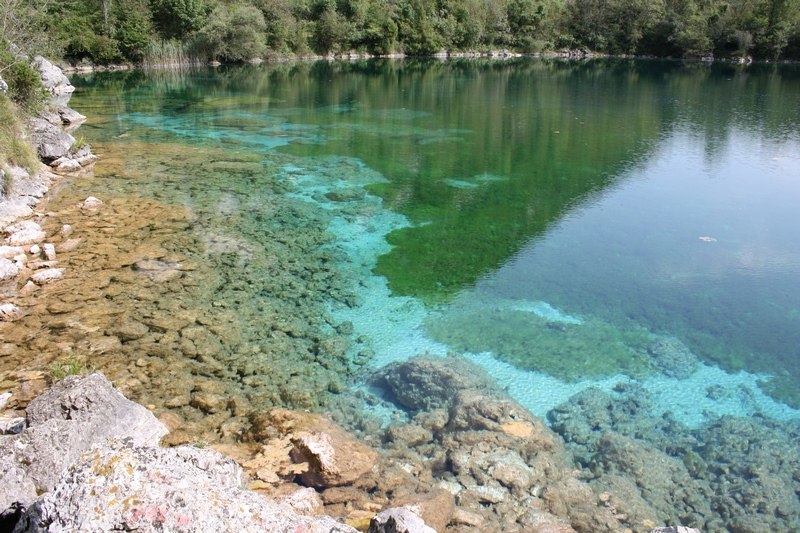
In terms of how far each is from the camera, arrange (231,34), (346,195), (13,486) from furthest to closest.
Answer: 1. (231,34)
2. (346,195)
3. (13,486)

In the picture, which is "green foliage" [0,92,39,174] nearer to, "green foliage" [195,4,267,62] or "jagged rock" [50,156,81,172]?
"jagged rock" [50,156,81,172]

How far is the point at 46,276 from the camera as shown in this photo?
40.0 ft

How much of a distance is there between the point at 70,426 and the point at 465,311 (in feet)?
27.3

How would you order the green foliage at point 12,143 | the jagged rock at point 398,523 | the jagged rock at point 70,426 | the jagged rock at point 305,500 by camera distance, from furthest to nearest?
the green foliage at point 12,143, the jagged rock at point 305,500, the jagged rock at point 70,426, the jagged rock at point 398,523

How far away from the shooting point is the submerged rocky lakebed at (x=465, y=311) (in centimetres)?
839

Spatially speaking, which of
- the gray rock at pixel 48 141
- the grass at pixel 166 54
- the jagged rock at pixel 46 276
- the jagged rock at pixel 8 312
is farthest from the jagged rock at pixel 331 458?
the grass at pixel 166 54

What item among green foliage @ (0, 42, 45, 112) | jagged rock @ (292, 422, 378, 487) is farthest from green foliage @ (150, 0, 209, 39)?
jagged rock @ (292, 422, 378, 487)

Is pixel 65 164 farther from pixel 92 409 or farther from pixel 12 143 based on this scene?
pixel 92 409

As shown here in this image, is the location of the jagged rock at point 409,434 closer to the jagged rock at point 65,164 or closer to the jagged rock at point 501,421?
the jagged rock at point 501,421

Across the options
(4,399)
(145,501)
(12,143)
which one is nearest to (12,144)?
(12,143)

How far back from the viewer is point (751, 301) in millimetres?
13508

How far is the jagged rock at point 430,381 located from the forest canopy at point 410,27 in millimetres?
50327

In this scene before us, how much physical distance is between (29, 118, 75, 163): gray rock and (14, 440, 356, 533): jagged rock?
2043 cm

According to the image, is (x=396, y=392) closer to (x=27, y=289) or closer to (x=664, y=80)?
(x=27, y=289)
